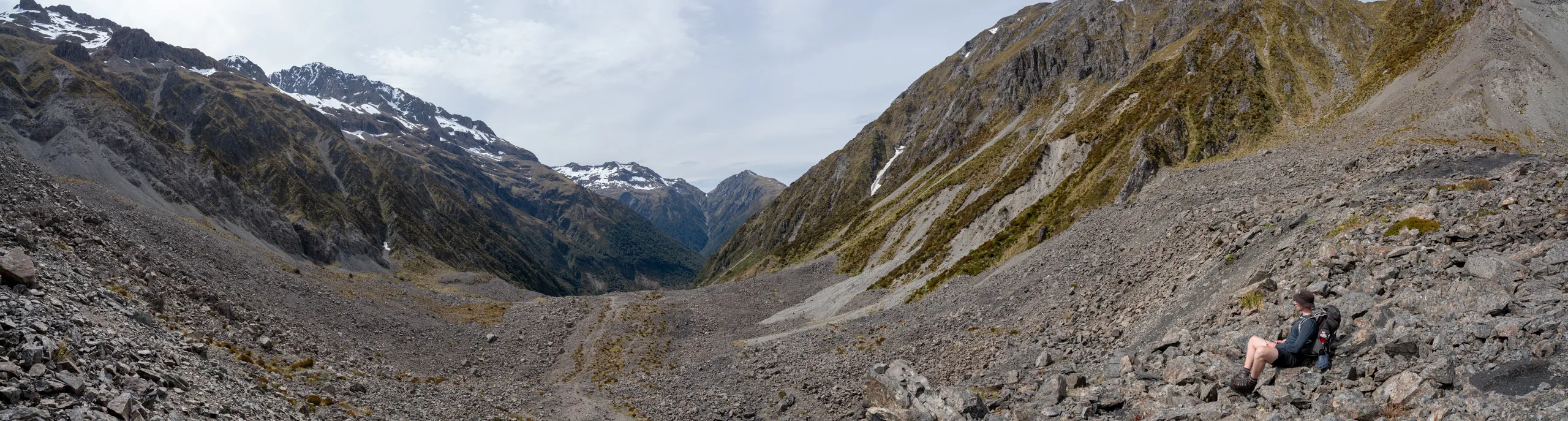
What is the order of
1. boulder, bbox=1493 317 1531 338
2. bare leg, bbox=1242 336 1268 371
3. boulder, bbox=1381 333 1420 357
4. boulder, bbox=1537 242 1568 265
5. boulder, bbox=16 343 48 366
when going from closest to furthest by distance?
1. boulder, bbox=1493 317 1531 338
2. boulder, bbox=1381 333 1420 357
3. boulder, bbox=1537 242 1568 265
4. boulder, bbox=16 343 48 366
5. bare leg, bbox=1242 336 1268 371

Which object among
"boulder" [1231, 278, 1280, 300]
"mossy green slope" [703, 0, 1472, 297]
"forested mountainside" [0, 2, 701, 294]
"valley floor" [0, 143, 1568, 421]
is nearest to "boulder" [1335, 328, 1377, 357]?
"valley floor" [0, 143, 1568, 421]

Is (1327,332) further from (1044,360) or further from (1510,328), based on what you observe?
(1044,360)

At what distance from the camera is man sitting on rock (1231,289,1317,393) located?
11883 millimetres

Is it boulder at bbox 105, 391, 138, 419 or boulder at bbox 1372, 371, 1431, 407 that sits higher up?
boulder at bbox 105, 391, 138, 419

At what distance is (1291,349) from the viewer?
1188 cm

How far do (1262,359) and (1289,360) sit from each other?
493 millimetres

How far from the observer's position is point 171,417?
13.3 meters

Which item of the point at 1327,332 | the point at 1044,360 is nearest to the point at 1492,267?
the point at 1327,332

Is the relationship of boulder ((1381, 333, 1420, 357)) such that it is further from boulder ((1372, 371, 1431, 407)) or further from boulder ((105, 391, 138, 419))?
boulder ((105, 391, 138, 419))

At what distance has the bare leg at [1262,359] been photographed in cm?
1188

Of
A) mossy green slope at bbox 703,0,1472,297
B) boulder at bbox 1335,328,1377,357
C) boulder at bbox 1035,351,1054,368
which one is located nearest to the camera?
boulder at bbox 1335,328,1377,357

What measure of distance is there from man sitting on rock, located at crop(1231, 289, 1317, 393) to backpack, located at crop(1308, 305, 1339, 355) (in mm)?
86

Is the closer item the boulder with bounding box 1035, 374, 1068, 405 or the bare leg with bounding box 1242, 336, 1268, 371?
the bare leg with bounding box 1242, 336, 1268, 371

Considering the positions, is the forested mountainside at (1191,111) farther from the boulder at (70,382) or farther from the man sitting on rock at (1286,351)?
the boulder at (70,382)
